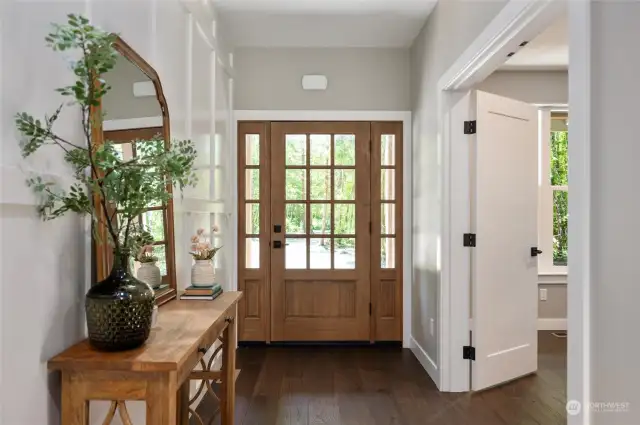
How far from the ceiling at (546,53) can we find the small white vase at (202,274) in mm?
2848

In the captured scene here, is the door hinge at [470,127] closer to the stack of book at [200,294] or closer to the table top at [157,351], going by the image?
the stack of book at [200,294]

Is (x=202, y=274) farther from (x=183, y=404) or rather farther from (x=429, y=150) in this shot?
(x=429, y=150)

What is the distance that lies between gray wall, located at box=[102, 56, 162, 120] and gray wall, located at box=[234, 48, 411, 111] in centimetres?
244

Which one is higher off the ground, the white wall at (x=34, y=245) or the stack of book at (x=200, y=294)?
the white wall at (x=34, y=245)

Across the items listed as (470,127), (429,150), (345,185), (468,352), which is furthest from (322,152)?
(468,352)

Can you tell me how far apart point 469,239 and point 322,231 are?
5.29ft

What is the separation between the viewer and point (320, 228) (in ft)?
14.9

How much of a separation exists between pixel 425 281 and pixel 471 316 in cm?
61

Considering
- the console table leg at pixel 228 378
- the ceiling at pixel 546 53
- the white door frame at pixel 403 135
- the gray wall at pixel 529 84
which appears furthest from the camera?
the gray wall at pixel 529 84

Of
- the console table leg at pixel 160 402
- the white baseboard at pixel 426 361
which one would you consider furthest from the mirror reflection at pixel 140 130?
the white baseboard at pixel 426 361

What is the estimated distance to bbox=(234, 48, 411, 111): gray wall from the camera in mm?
4527

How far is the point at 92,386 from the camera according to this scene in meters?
1.36

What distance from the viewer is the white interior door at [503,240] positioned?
10.9ft

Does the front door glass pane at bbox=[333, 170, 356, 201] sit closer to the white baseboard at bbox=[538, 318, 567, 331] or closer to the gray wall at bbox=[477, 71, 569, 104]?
the gray wall at bbox=[477, 71, 569, 104]
